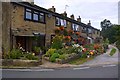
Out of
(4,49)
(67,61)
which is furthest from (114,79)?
(4,49)

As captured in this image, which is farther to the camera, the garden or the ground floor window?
the ground floor window

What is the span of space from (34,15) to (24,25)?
7.75 ft

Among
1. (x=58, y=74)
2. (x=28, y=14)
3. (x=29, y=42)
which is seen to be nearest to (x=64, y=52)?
(x=29, y=42)

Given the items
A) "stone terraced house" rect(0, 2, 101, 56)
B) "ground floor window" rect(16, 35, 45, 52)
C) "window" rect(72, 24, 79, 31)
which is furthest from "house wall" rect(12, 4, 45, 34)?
"window" rect(72, 24, 79, 31)

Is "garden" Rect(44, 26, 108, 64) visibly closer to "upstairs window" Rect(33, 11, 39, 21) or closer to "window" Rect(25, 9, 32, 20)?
"upstairs window" Rect(33, 11, 39, 21)

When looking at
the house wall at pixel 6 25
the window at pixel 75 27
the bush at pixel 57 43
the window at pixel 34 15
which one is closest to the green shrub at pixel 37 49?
the bush at pixel 57 43

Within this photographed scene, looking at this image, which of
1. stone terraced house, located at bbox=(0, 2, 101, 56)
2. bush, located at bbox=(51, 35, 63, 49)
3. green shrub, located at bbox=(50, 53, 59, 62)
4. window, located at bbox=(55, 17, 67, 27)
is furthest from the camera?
window, located at bbox=(55, 17, 67, 27)

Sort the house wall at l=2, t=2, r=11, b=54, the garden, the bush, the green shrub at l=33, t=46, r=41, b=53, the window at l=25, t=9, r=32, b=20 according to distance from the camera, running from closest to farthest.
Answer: the garden → the house wall at l=2, t=2, r=11, b=54 → the window at l=25, t=9, r=32, b=20 → the green shrub at l=33, t=46, r=41, b=53 → the bush

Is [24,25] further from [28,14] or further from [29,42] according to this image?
[29,42]

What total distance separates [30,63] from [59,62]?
8.41 ft

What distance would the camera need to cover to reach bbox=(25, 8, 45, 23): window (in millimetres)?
24913

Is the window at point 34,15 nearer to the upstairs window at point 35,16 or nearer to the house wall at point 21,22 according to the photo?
Answer: the upstairs window at point 35,16

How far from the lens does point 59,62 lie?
19.0 m

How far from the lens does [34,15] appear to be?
1029 inches
